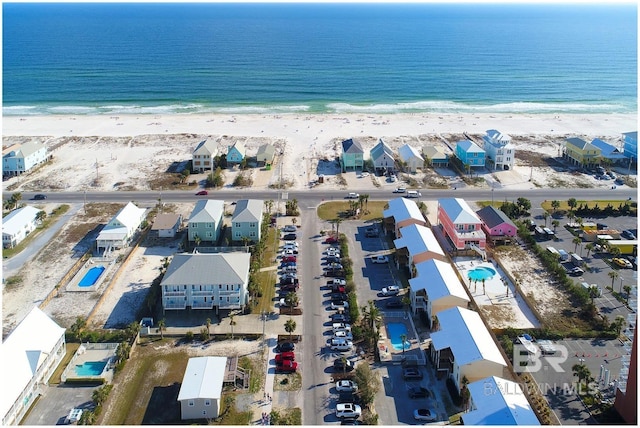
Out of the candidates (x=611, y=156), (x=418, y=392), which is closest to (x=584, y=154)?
(x=611, y=156)

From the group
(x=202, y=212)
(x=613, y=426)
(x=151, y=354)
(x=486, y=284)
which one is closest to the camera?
(x=613, y=426)

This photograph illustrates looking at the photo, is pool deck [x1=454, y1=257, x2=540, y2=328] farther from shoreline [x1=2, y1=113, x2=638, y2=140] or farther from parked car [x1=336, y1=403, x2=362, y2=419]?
shoreline [x1=2, y1=113, x2=638, y2=140]

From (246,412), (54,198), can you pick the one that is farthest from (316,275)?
(54,198)

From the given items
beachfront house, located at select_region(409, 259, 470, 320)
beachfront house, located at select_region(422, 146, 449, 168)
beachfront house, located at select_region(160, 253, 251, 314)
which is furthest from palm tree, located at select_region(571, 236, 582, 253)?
beachfront house, located at select_region(160, 253, 251, 314)

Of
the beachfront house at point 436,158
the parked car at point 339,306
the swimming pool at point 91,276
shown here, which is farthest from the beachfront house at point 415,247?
the beachfront house at point 436,158

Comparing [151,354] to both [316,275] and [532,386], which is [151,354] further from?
[532,386]

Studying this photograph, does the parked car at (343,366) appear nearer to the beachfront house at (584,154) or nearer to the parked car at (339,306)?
the parked car at (339,306)
